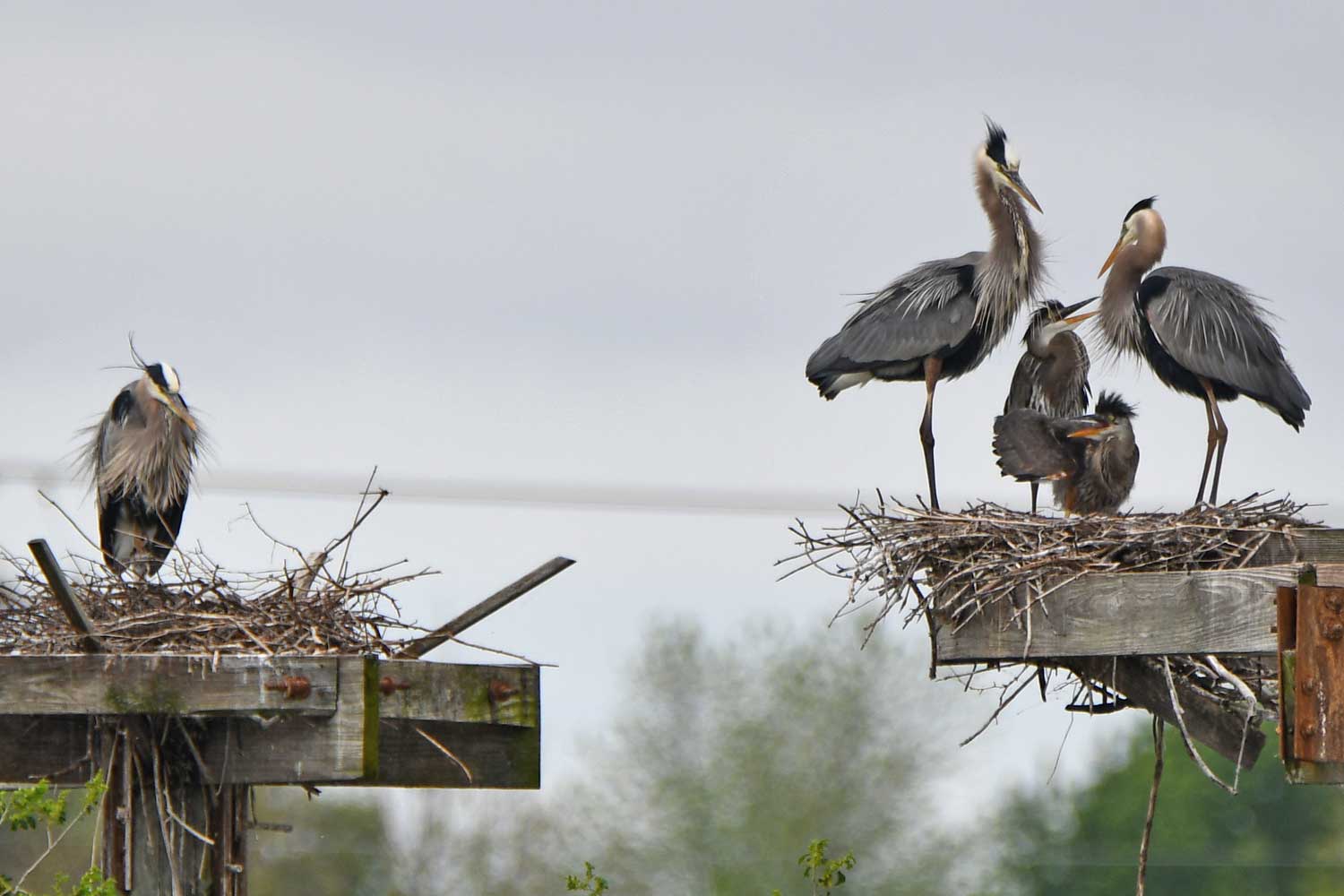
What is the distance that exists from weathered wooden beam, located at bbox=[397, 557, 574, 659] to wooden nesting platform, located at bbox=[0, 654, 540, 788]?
0.08 meters

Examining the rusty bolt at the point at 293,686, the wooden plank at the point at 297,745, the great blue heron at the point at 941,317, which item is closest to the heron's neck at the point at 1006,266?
the great blue heron at the point at 941,317

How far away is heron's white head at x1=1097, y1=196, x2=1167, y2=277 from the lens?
763cm

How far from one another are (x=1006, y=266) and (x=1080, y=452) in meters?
1.09

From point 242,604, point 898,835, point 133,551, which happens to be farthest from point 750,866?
point 242,604

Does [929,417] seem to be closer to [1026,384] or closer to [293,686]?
[1026,384]

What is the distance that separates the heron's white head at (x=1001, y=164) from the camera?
788cm

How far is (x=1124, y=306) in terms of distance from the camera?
7.45 meters

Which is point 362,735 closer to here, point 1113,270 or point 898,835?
point 1113,270

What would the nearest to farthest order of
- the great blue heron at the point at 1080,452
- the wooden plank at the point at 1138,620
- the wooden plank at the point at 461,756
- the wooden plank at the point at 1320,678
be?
the wooden plank at the point at 1320,678 → the wooden plank at the point at 1138,620 → the wooden plank at the point at 461,756 → the great blue heron at the point at 1080,452

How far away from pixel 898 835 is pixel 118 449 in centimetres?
1193

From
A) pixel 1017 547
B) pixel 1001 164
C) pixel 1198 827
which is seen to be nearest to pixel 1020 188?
pixel 1001 164

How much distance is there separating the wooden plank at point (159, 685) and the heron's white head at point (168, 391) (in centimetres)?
407

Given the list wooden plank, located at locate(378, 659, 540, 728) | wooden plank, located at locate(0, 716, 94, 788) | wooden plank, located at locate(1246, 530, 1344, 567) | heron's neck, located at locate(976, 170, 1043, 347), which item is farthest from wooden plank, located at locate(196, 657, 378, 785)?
heron's neck, located at locate(976, 170, 1043, 347)

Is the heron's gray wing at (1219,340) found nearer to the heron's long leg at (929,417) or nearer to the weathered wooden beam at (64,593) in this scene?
the heron's long leg at (929,417)
